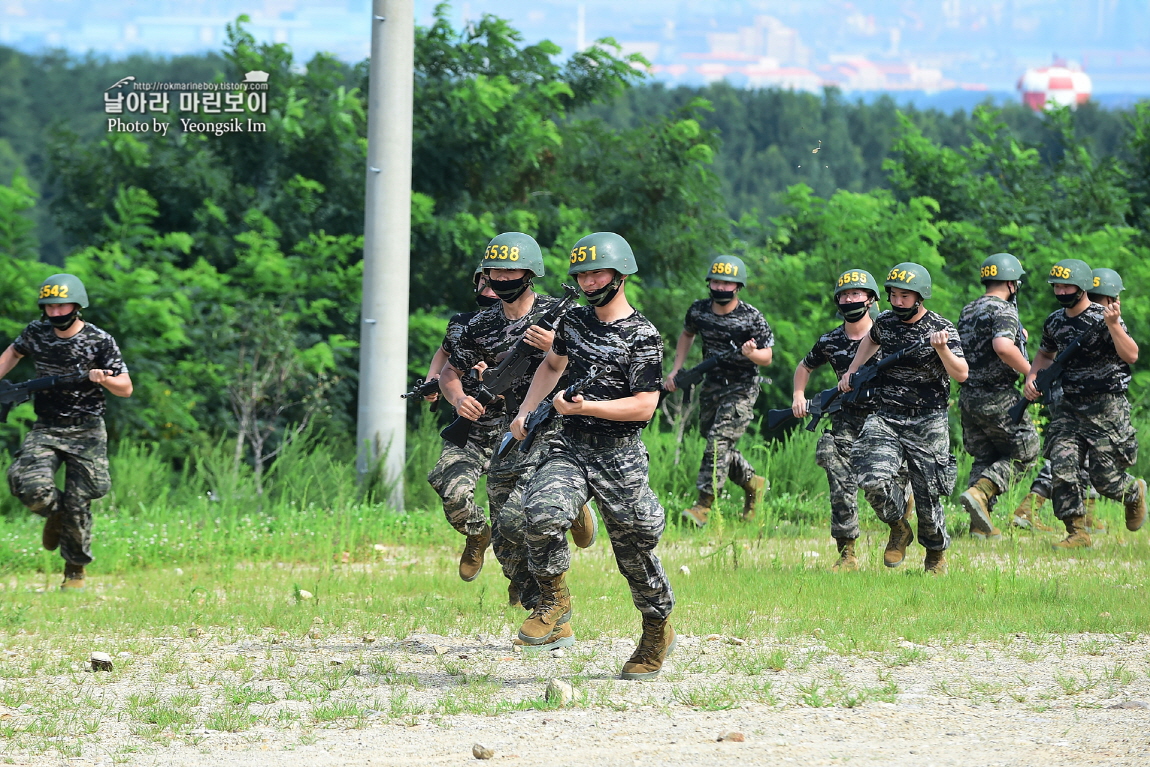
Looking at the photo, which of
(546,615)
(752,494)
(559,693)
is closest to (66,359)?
(546,615)

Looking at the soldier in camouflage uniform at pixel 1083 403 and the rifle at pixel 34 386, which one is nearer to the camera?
the rifle at pixel 34 386

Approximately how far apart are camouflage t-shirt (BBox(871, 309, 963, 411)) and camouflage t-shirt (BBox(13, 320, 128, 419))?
4.99 metres

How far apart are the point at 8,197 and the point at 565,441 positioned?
33.2 feet

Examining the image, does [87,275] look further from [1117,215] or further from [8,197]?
[1117,215]

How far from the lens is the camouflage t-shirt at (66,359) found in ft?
29.8

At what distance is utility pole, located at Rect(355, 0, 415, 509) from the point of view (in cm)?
1194

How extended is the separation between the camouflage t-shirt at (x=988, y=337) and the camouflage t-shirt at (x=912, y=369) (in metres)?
1.70

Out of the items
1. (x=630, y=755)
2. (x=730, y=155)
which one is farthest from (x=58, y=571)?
(x=730, y=155)

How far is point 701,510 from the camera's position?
11594 mm

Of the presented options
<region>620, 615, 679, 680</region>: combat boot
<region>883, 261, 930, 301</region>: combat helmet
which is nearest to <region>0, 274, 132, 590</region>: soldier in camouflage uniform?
<region>620, 615, 679, 680</region>: combat boot

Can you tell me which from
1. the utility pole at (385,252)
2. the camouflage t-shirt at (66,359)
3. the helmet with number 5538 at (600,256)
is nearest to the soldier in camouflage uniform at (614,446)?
the helmet with number 5538 at (600,256)

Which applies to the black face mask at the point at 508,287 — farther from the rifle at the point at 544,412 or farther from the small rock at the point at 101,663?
the small rock at the point at 101,663

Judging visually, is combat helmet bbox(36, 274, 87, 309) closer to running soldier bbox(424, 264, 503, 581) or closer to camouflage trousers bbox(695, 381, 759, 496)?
running soldier bbox(424, 264, 503, 581)

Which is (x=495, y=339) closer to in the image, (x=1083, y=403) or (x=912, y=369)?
(x=912, y=369)
